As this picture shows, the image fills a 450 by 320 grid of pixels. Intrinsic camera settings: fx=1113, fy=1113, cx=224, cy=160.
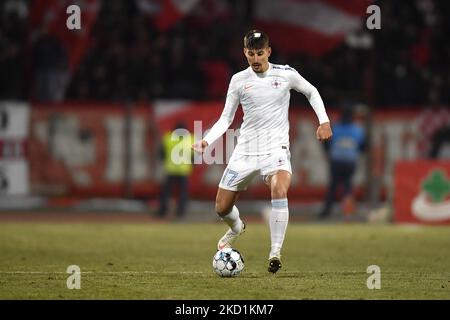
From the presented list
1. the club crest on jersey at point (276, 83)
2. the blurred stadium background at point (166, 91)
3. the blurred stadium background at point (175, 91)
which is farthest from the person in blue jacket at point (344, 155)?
the club crest on jersey at point (276, 83)

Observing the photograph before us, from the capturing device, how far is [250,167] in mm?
11961

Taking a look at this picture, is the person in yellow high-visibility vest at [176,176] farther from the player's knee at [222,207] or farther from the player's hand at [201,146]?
the player's hand at [201,146]

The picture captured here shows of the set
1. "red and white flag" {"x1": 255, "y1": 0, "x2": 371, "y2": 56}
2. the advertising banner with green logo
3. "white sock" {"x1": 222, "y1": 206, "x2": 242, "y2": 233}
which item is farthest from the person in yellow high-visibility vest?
"white sock" {"x1": 222, "y1": 206, "x2": 242, "y2": 233}

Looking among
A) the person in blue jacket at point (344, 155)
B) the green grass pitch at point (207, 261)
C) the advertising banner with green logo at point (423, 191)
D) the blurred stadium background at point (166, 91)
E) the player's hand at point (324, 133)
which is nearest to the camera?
the green grass pitch at point (207, 261)

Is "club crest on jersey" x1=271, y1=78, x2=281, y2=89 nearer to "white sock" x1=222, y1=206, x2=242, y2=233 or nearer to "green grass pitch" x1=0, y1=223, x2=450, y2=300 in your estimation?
"white sock" x1=222, y1=206, x2=242, y2=233

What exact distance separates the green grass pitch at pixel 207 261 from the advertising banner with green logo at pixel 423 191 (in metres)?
0.41

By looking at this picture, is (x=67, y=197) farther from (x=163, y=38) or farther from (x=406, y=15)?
(x=406, y=15)

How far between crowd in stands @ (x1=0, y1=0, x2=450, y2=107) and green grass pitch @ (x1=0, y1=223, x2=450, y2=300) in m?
5.24

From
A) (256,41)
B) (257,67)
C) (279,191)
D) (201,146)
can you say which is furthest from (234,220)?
(256,41)

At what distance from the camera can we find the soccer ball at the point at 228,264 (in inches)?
451

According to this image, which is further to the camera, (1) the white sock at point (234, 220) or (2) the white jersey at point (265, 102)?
(1) the white sock at point (234, 220)

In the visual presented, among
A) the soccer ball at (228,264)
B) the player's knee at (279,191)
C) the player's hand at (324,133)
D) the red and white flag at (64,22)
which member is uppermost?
the red and white flag at (64,22)

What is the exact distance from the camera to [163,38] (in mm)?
26344
